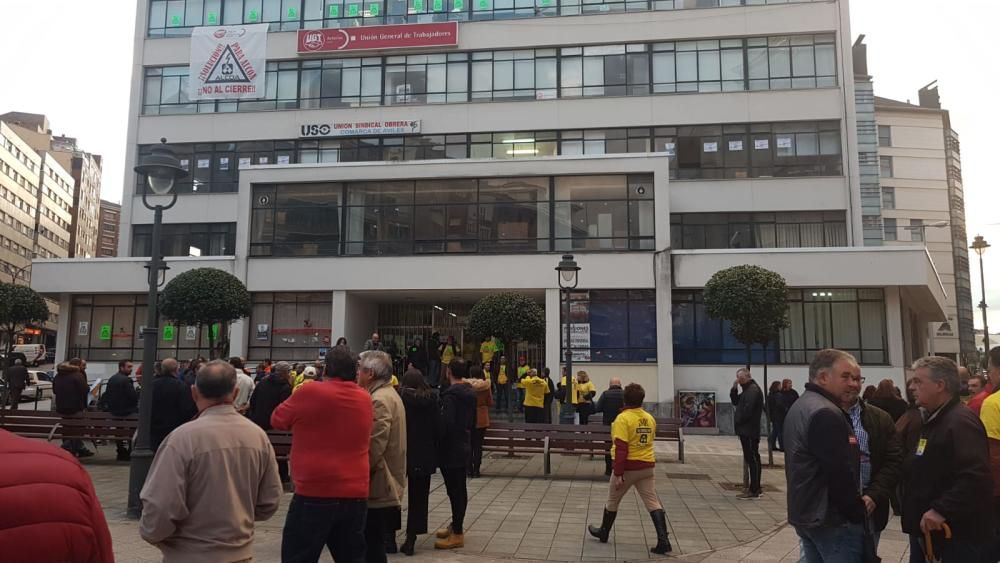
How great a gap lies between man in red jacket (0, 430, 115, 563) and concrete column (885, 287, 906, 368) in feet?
81.1

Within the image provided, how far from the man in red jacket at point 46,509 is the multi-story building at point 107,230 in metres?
135

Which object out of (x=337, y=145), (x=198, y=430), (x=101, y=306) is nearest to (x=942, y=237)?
→ (x=337, y=145)

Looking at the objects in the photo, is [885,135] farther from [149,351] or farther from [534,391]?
[149,351]

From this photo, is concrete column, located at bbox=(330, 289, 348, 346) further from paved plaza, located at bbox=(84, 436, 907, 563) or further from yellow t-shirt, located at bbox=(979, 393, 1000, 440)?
yellow t-shirt, located at bbox=(979, 393, 1000, 440)

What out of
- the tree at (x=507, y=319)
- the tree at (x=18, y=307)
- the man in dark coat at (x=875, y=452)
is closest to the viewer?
the man in dark coat at (x=875, y=452)

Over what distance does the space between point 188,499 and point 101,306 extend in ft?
88.7

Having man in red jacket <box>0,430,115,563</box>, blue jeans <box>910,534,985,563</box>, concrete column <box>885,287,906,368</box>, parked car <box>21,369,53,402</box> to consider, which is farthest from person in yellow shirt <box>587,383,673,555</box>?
parked car <box>21,369,53,402</box>

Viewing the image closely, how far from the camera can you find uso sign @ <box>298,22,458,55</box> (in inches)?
1156

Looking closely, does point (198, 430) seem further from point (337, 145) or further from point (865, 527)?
point (337, 145)

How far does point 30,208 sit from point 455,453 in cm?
9786

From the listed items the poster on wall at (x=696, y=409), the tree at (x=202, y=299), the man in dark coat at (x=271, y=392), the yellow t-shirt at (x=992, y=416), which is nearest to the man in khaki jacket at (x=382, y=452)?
the yellow t-shirt at (x=992, y=416)

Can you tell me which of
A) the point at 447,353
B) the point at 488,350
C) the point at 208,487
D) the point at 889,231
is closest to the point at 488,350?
the point at 488,350

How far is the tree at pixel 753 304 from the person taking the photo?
1708cm

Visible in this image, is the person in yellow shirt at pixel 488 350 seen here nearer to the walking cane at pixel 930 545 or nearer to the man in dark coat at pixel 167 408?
the man in dark coat at pixel 167 408
